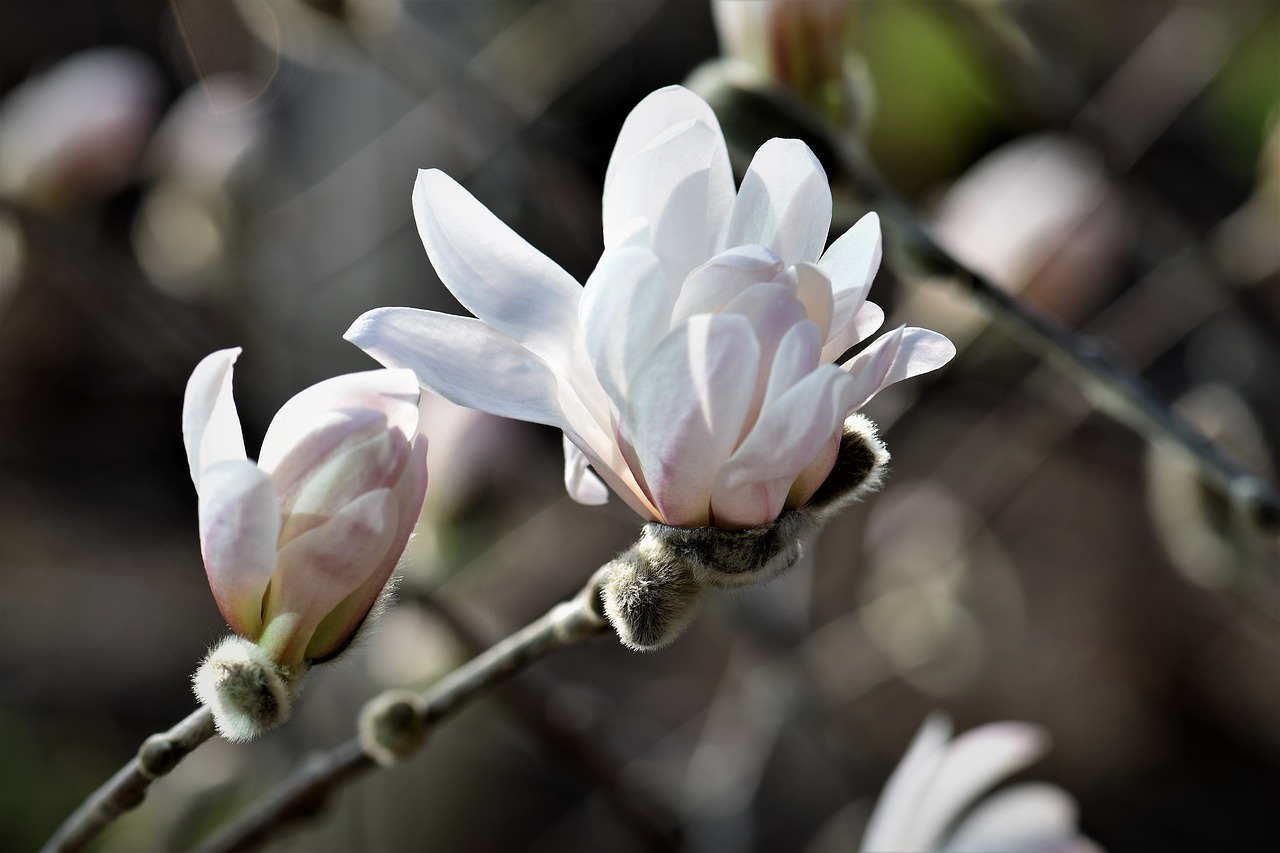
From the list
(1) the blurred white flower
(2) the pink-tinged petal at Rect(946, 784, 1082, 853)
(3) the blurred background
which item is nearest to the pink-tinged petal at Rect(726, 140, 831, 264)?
(2) the pink-tinged petal at Rect(946, 784, 1082, 853)

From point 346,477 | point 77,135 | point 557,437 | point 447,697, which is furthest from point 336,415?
point 557,437

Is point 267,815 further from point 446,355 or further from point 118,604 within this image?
point 118,604

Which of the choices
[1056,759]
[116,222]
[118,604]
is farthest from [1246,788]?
[116,222]

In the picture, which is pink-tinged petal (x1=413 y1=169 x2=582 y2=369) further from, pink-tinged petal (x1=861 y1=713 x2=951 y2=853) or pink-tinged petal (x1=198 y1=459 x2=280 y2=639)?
pink-tinged petal (x1=861 y1=713 x2=951 y2=853)

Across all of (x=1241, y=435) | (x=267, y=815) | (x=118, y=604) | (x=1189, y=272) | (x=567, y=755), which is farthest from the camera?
(x=118, y=604)

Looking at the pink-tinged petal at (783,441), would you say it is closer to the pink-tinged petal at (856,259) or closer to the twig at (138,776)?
the pink-tinged petal at (856,259)
